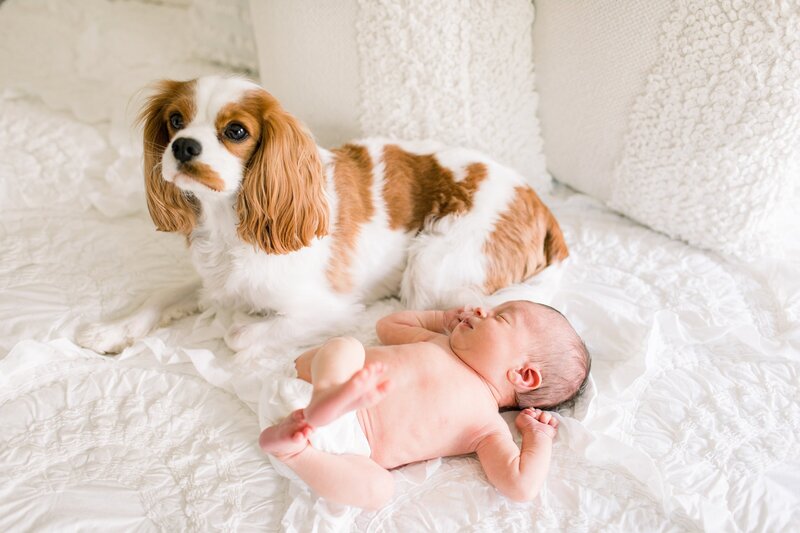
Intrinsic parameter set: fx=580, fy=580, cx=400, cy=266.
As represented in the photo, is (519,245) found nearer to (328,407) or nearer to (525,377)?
(525,377)

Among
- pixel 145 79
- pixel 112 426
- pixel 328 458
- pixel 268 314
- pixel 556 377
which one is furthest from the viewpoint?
pixel 145 79

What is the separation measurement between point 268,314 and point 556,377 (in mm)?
1003

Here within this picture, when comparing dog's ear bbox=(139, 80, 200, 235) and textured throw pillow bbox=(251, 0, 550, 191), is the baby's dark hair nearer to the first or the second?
textured throw pillow bbox=(251, 0, 550, 191)

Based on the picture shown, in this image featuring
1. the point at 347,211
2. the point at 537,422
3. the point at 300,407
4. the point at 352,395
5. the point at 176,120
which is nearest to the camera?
the point at 352,395

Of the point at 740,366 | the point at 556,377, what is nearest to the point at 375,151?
the point at 556,377

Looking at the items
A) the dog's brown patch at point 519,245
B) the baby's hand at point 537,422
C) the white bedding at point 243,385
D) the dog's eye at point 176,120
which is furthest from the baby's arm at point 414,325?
the dog's eye at point 176,120

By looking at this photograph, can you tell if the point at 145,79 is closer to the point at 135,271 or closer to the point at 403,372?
the point at 135,271

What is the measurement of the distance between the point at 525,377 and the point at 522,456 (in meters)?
0.25

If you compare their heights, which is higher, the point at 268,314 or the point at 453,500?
the point at 268,314

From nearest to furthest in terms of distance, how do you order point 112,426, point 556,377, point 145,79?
point 112,426 → point 556,377 → point 145,79

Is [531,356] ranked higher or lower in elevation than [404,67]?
lower

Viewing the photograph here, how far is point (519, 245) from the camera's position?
6.68 feet

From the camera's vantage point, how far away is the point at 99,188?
236 cm

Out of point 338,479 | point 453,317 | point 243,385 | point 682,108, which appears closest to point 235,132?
point 243,385
